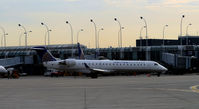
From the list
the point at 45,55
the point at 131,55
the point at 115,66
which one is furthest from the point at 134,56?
the point at 115,66

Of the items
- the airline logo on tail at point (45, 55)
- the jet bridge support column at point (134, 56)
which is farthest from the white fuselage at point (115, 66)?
the jet bridge support column at point (134, 56)

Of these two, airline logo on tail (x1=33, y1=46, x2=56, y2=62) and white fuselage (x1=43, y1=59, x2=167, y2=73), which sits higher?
airline logo on tail (x1=33, y1=46, x2=56, y2=62)

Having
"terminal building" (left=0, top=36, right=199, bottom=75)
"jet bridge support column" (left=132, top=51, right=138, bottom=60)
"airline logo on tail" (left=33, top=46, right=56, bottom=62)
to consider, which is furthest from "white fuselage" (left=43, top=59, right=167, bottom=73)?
"jet bridge support column" (left=132, top=51, right=138, bottom=60)

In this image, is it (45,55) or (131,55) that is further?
(131,55)

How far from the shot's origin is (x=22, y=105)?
18.8 m

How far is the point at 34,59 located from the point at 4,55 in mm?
14780

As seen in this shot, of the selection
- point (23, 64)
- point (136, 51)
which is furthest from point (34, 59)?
point (136, 51)

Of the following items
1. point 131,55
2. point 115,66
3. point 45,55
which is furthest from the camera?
point 131,55

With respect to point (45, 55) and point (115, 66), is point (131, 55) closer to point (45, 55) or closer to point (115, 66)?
point (45, 55)

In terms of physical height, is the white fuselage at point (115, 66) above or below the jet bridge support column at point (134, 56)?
below

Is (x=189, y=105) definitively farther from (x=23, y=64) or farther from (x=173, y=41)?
(x=173, y=41)

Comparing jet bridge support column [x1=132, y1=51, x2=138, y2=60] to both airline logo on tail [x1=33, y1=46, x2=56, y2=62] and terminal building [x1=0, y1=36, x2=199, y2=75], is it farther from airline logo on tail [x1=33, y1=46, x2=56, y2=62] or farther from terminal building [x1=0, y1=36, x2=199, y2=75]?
airline logo on tail [x1=33, y1=46, x2=56, y2=62]

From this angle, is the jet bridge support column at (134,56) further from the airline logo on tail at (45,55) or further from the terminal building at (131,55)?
the airline logo on tail at (45,55)

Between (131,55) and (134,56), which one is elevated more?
(131,55)
